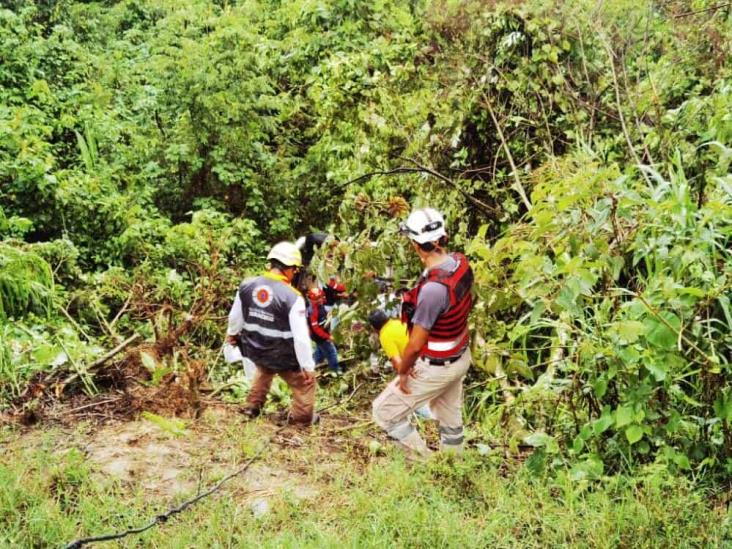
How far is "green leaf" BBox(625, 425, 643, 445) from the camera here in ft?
13.9

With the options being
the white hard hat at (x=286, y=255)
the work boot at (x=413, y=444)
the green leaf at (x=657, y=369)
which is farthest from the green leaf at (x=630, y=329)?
the white hard hat at (x=286, y=255)

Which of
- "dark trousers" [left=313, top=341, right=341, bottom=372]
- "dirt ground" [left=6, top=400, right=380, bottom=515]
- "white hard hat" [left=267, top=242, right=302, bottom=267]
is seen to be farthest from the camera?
"dark trousers" [left=313, top=341, right=341, bottom=372]

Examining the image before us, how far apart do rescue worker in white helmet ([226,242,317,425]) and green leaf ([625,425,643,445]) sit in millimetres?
2434

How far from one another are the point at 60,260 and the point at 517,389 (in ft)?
18.1

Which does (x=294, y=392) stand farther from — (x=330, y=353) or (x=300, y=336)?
(x=330, y=353)

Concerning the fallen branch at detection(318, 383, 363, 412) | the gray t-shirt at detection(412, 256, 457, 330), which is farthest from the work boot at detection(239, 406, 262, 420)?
the gray t-shirt at detection(412, 256, 457, 330)

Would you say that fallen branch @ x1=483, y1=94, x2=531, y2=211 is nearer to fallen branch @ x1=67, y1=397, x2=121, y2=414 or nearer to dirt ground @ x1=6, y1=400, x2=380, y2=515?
dirt ground @ x1=6, y1=400, x2=380, y2=515

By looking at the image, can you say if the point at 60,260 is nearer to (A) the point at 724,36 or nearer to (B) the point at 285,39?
(B) the point at 285,39

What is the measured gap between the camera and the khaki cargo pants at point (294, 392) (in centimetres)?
601

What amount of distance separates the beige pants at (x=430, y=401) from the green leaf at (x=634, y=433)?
1.18m

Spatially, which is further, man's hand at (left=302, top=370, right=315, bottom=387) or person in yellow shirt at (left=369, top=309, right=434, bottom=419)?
man's hand at (left=302, top=370, right=315, bottom=387)

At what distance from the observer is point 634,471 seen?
4402mm

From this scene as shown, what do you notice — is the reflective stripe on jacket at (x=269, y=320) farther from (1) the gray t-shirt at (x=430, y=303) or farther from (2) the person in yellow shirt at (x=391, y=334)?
(1) the gray t-shirt at (x=430, y=303)

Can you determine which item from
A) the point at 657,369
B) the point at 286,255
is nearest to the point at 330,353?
the point at 286,255
